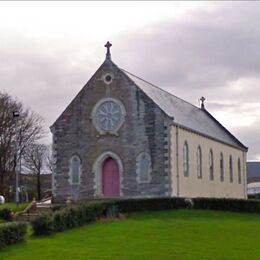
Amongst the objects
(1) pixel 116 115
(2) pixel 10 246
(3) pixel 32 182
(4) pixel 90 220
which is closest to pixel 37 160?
(3) pixel 32 182

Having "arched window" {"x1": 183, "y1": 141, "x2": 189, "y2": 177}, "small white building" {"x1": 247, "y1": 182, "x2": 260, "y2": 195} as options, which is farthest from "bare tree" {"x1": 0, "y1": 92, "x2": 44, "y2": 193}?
"small white building" {"x1": 247, "y1": 182, "x2": 260, "y2": 195}

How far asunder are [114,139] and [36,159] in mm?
32491

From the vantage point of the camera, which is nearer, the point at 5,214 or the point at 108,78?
the point at 5,214

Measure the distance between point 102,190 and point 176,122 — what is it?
250 inches

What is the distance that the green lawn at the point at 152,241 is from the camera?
1847 centimetres

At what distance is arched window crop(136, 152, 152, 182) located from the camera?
38.2 metres

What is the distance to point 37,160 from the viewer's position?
71.1 m

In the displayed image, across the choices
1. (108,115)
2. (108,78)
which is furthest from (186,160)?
(108,78)

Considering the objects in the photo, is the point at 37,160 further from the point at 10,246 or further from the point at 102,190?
the point at 10,246

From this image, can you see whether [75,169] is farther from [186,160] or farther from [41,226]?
[41,226]

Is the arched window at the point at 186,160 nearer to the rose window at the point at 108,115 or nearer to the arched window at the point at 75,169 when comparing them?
the rose window at the point at 108,115

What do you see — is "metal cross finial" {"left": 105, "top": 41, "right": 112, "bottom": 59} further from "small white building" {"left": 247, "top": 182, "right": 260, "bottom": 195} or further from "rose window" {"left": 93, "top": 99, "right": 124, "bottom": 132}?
"small white building" {"left": 247, "top": 182, "right": 260, "bottom": 195}

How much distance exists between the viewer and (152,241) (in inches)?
843

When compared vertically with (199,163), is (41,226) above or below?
below
